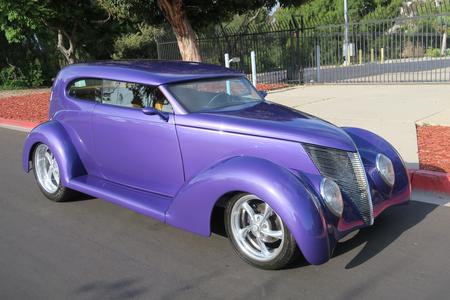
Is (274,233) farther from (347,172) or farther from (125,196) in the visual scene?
(125,196)

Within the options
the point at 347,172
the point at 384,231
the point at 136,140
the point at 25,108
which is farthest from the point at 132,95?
the point at 25,108

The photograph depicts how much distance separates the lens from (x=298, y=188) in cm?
362

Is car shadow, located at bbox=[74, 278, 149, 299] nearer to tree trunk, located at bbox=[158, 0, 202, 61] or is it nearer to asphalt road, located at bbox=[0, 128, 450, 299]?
asphalt road, located at bbox=[0, 128, 450, 299]

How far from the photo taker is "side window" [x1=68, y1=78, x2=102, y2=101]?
527 centimetres

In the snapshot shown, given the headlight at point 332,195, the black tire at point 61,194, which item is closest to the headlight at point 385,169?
the headlight at point 332,195

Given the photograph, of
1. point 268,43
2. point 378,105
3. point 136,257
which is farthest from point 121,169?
point 268,43

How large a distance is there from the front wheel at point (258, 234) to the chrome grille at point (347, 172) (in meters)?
0.54

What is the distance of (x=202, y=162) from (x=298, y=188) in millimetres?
1000

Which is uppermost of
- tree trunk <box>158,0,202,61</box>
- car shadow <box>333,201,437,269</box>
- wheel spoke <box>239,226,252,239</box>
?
tree trunk <box>158,0,202,61</box>

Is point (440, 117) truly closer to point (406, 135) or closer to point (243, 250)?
point (406, 135)

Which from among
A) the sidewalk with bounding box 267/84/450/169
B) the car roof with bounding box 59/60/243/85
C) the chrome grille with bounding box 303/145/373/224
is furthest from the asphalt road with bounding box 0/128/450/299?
the sidewalk with bounding box 267/84/450/169

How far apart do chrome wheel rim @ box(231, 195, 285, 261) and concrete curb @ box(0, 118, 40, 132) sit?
357 inches

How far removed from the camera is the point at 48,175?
6012 millimetres

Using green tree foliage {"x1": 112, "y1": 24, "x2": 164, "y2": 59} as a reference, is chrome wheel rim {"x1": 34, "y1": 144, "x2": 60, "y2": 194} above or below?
below
